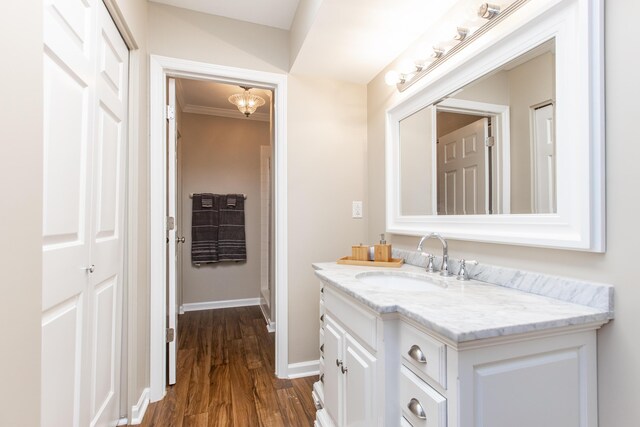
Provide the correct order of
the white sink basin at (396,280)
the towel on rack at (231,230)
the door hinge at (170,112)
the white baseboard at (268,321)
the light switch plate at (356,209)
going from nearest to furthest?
the white sink basin at (396,280) → the door hinge at (170,112) → the light switch plate at (356,209) → the white baseboard at (268,321) → the towel on rack at (231,230)

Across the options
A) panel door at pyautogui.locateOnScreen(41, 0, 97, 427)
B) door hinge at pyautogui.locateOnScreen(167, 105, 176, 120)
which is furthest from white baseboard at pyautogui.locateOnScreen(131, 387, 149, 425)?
door hinge at pyautogui.locateOnScreen(167, 105, 176, 120)

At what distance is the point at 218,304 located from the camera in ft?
12.0

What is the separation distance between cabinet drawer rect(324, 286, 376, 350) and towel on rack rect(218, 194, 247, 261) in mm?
2418

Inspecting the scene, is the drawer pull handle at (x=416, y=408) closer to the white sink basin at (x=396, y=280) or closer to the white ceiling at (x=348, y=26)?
the white sink basin at (x=396, y=280)

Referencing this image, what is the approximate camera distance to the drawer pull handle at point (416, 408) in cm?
84

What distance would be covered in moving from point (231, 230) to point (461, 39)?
10.0ft

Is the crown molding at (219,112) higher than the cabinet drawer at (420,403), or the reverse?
the crown molding at (219,112)

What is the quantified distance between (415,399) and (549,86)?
3.55 ft

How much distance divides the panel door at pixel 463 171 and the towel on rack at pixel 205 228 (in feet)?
9.11

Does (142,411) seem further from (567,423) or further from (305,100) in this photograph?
(305,100)

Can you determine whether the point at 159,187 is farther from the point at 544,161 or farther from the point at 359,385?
the point at 544,161

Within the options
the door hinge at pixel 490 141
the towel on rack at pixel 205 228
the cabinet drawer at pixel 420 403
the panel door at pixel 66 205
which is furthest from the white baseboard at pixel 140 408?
the door hinge at pixel 490 141

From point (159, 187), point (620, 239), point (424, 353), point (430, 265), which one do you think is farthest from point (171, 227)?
point (620, 239)

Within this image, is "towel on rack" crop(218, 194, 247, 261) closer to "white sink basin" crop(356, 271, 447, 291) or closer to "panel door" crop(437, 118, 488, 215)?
"white sink basin" crop(356, 271, 447, 291)
